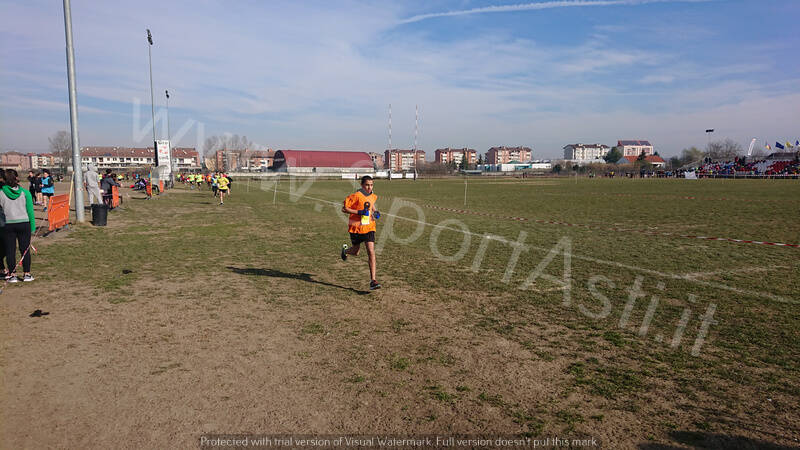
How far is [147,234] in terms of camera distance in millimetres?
14875

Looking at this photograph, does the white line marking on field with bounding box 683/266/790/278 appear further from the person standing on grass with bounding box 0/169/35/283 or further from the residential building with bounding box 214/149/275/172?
the residential building with bounding box 214/149/275/172

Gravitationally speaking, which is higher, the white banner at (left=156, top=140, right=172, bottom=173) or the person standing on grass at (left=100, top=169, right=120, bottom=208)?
the white banner at (left=156, top=140, right=172, bottom=173)

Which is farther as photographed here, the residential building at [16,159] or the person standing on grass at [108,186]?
Answer: the residential building at [16,159]

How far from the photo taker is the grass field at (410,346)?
3.88 m

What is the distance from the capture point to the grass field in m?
3.88

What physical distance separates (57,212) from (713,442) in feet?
54.5

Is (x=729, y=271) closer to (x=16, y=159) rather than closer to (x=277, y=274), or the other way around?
(x=277, y=274)

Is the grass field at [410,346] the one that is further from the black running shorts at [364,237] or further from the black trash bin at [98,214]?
the black trash bin at [98,214]

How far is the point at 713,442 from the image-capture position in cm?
357

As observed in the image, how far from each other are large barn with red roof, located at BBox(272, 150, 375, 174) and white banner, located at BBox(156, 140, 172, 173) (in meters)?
62.2

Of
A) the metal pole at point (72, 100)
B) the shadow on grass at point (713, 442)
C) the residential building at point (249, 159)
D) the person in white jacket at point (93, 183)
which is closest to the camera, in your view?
the shadow on grass at point (713, 442)

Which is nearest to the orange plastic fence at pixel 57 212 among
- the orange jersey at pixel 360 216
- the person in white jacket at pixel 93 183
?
the person in white jacket at pixel 93 183

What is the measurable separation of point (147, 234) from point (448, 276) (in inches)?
419

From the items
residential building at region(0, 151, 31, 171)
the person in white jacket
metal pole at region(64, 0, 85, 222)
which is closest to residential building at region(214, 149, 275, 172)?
residential building at region(0, 151, 31, 171)
